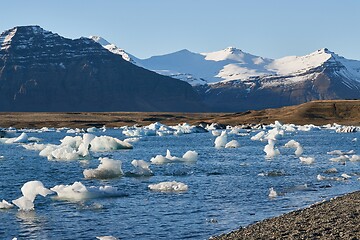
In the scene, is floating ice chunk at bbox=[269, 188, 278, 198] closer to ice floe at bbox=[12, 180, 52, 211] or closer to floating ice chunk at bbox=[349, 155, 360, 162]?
ice floe at bbox=[12, 180, 52, 211]

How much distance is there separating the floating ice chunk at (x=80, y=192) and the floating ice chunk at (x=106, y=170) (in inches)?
264

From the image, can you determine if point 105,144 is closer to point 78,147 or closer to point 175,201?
point 78,147

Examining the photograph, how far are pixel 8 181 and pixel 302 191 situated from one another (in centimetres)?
1688

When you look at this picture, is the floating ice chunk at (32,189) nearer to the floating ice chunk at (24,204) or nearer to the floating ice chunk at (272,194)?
the floating ice chunk at (24,204)

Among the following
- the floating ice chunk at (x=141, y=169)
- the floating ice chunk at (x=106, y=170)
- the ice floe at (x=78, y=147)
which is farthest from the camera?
the ice floe at (x=78, y=147)

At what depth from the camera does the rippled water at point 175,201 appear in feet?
73.9

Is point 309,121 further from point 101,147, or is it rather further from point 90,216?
point 90,216

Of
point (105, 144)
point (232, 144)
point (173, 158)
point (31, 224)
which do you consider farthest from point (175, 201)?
point (232, 144)

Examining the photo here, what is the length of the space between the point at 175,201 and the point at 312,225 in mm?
9034

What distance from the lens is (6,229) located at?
22.5m

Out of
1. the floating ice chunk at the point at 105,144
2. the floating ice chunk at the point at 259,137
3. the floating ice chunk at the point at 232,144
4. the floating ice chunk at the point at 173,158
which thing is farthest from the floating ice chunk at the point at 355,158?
Answer: the floating ice chunk at the point at 259,137

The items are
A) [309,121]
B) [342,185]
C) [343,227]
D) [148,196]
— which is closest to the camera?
[343,227]

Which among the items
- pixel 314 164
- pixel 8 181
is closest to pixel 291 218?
pixel 8 181

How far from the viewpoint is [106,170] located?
121 feet
